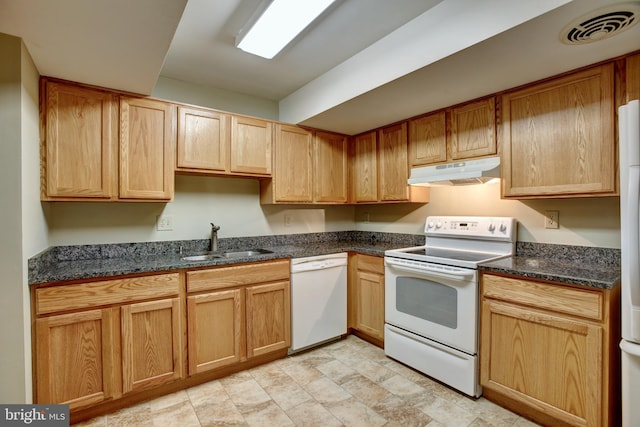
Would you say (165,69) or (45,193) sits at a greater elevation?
(165,69)

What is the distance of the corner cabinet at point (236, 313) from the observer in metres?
2.16

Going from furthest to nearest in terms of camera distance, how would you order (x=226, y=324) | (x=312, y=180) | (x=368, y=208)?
(x=368, y=208) → (x=312, y=180) → (x=226, y=324)

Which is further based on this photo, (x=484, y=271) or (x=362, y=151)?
(x=362, y=151)

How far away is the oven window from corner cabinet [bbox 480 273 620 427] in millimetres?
196

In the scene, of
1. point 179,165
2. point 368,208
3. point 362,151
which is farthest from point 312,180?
point 179,165

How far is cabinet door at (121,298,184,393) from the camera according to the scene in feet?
6.29

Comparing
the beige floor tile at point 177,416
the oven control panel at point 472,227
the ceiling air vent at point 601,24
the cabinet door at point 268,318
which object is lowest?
the beige floor tile at point 177,416

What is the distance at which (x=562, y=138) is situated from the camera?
1.89 metres

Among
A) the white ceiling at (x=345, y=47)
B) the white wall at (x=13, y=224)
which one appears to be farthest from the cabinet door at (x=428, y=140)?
the white wall at (x=13, y=224)

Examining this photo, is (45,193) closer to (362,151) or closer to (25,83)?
Result: (25,83)

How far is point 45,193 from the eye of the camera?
1.91 meters

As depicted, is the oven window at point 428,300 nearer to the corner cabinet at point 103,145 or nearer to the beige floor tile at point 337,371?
the beige floor tile at point 337,371

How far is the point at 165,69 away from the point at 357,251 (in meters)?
2.24

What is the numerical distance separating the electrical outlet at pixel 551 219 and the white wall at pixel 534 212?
22 millimetres
